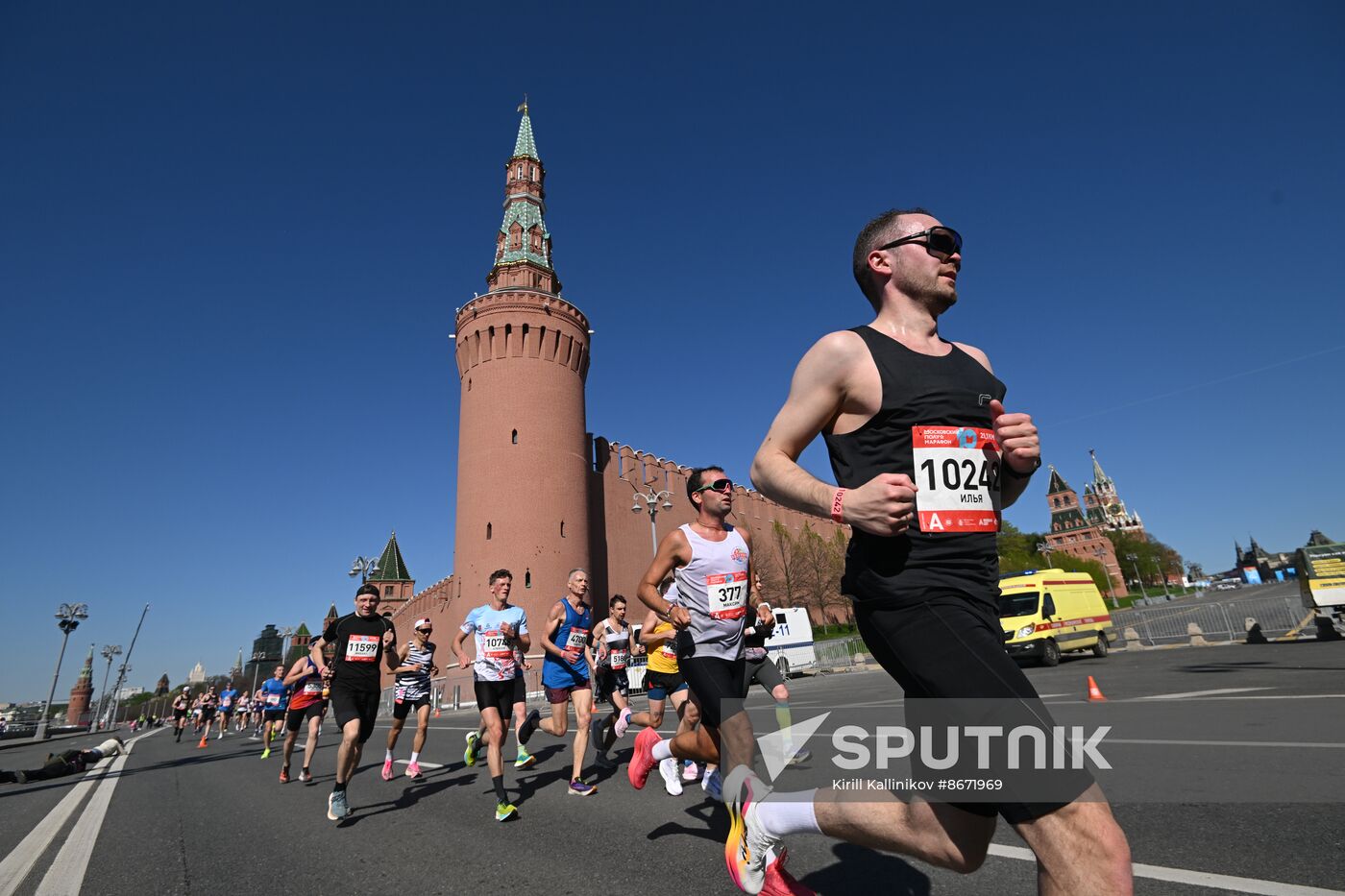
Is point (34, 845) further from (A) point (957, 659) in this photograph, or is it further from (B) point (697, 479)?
(A) point (957, 659)

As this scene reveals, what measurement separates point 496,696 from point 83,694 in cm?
10638

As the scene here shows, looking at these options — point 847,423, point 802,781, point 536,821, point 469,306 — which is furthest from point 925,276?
point 469,306

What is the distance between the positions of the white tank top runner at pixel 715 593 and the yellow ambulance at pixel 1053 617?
1459 cm

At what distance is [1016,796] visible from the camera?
4.74ft

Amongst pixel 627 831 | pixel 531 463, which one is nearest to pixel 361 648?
pixel 627 831

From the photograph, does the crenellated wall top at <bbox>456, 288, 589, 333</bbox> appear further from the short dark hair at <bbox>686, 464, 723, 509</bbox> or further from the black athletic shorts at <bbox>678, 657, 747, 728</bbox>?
the black athletic shorts at <bbox>678, 657, 747, 728</bbox>

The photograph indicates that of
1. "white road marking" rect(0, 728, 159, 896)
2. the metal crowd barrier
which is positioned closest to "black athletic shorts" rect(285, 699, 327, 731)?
"white road marking" rect(0, 728, 159, 896)

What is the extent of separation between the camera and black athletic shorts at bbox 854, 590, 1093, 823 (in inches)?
58.8

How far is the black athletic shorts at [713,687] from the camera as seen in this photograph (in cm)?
330

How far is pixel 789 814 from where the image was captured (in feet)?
7.02

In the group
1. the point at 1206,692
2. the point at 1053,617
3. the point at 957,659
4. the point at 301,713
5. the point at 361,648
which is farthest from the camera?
the point at 1053,617

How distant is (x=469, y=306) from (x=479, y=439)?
8241 millimetres

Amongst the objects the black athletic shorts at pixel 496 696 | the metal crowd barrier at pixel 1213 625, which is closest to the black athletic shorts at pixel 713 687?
the black athletic shorts at pixel 496 696

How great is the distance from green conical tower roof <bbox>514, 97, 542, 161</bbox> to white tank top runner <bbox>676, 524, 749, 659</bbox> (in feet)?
161
